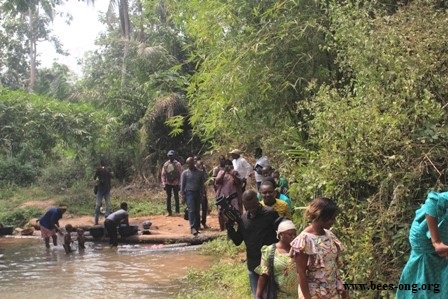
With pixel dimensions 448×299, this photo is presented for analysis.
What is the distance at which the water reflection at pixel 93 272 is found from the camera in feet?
28.3

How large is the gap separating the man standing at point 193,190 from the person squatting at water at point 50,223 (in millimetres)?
2852

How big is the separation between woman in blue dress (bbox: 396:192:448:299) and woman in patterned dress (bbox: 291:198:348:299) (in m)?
0.55

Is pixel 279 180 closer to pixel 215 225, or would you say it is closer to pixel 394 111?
pixel 394 111

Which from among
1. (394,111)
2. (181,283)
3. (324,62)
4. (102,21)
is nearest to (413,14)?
(394,111)

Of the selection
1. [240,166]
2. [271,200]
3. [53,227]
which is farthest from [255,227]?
[53,227]

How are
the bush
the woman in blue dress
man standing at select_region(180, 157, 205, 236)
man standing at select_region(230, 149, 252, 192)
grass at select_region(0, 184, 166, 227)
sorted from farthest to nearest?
the bush → grass at select_region(0, 184, 166, 227) → man standing at select_region(180, 157, 205, 236) → man standing at select_region(230, 149, 252, 192) → the woman in blue dress

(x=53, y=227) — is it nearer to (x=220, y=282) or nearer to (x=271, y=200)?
(x=220, y=282)

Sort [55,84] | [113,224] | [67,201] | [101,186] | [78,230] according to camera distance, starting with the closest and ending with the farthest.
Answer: [113,224], [78,230], [101,186], [67,201], [55,84]

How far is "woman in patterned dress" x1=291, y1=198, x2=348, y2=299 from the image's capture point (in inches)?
165

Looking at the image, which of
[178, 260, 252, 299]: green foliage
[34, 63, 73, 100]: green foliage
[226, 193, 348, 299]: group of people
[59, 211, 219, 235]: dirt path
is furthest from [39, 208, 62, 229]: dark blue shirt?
[34, 63, 73, 100]: green foliage

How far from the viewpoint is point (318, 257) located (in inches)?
166

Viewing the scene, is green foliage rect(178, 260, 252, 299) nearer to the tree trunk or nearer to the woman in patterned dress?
the woman in patterned dress

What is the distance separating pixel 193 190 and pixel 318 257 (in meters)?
8.35

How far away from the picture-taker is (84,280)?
9.44 metres
